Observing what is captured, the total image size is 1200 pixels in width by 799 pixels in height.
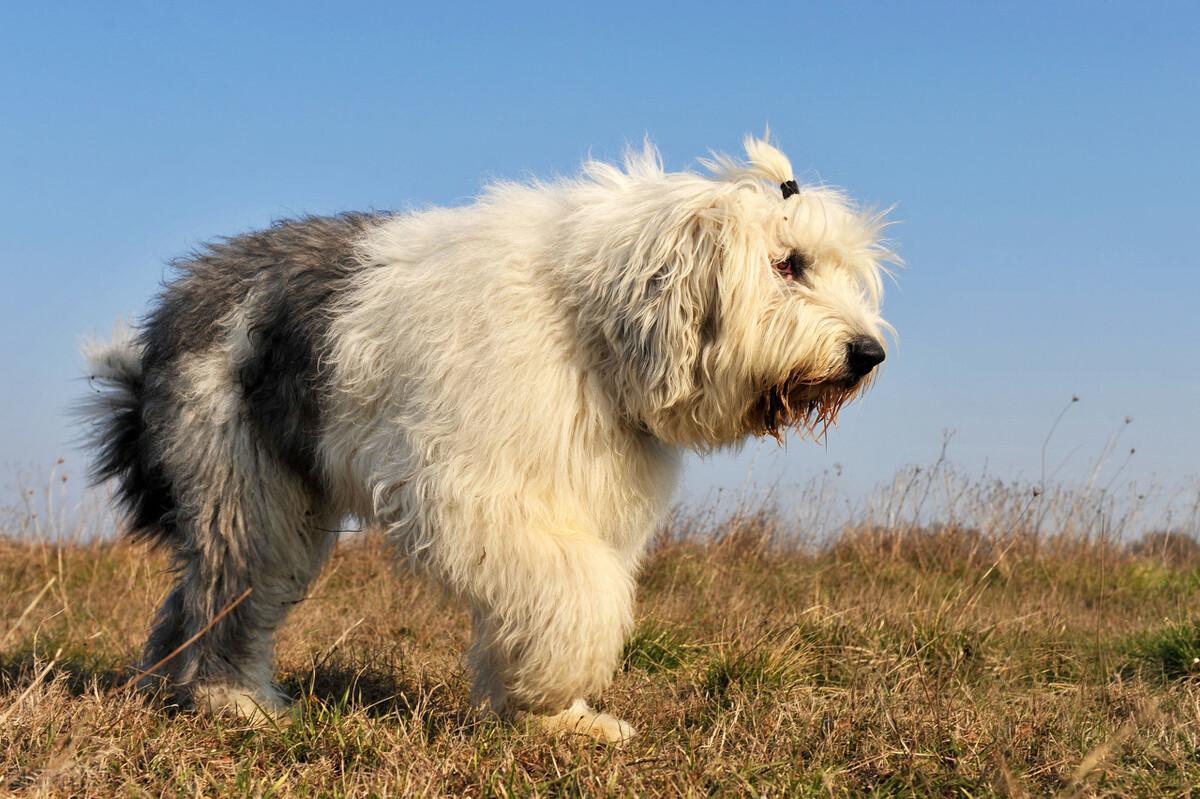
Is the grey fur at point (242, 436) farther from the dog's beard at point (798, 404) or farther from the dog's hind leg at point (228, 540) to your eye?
the dog's beard at point (798, 404)

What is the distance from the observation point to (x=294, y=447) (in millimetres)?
4688

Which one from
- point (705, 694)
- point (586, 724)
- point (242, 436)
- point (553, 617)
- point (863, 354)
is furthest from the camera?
point (705, 694)

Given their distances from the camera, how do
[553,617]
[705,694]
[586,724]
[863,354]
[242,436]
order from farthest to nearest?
[705,694], [242,436], [586,724], [863,354], [553,617]

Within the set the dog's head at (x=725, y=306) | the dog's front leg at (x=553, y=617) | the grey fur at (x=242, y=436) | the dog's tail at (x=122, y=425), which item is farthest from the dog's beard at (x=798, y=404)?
the dog's tail at (x=122, y=425)

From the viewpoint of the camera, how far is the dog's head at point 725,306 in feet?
13.3

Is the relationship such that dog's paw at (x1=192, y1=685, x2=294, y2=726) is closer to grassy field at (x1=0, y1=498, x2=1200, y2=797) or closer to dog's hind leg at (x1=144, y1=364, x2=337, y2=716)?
dog's hind leg at (x1=144, y1=364, x2=337, y2=716)

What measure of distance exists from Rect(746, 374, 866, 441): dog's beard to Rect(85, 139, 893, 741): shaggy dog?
10 millimetres

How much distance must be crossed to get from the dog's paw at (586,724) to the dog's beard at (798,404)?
1178 millimetres

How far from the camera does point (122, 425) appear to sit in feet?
17.2

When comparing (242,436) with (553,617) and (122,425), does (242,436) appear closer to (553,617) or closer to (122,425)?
(122,425)

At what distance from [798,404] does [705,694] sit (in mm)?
1385

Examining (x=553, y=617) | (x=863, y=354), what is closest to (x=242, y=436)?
(x=553, y=617)

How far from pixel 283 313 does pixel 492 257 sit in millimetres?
958

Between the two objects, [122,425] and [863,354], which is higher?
[863,354]
